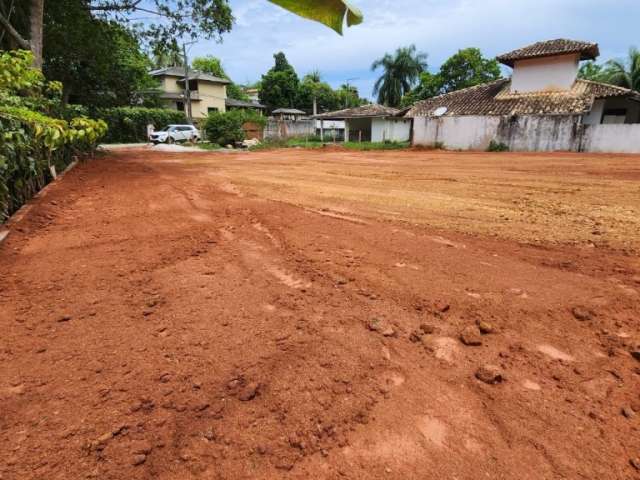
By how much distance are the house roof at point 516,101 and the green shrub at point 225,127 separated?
459 inches

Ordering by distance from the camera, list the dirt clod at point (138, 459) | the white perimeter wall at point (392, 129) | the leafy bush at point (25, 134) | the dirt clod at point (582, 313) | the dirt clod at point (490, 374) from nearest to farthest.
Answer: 1. the dirt clod at point (138, 459)
2. the dirt clod at point (490, 374)
3. the dirt clod at point (582, 313)
4. the leafy bush at point (25, 134)
5. the white perimeter wall at point (392, 129)

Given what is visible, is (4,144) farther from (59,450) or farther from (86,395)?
(59,450)

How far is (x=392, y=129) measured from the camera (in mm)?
31891

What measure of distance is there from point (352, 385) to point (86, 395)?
138cm

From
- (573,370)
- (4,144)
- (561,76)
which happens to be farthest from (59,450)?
(561,76)

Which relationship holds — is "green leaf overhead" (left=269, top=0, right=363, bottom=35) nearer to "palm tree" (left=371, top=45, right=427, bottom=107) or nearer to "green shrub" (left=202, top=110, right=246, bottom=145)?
"green shrub" (left=202, top=110, right=246, bottom=145)

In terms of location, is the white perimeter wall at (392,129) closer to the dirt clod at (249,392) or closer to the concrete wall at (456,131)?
the concrete wall at (456,131)

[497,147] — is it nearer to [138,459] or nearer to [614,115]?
[614,115]

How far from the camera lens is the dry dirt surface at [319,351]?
64.0 inches

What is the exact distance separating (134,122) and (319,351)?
3413cm

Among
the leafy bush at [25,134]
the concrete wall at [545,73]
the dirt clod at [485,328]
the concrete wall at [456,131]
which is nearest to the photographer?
the dirt clod at [485,328]

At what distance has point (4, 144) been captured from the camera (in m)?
4.30

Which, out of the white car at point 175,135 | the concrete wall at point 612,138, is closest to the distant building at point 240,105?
the white car at point 175,135

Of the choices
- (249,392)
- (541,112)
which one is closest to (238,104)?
(541,112)
